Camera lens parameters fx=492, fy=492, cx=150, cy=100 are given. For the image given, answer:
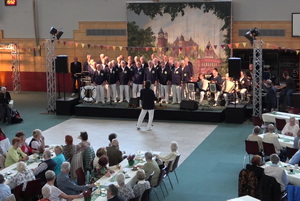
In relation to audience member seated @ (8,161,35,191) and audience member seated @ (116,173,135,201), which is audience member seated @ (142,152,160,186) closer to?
audience member seated @ (116,173,135,201)

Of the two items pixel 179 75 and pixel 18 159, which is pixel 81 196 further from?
pixel 179 75

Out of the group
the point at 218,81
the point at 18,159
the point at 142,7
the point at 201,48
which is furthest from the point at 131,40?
the point at 18,159

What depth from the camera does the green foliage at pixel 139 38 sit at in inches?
885

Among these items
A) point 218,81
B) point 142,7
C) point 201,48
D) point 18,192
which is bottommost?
point 18,192

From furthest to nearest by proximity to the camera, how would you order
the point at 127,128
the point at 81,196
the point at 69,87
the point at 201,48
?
the point at 69,87
the point at 201,48
the point at 127,128
the point at 81,196

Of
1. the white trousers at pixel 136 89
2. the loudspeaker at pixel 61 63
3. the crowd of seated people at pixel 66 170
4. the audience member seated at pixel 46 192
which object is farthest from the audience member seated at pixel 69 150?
the loudspeaker at pixel 61 63

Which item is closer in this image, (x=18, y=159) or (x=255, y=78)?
(x=18, y=159)

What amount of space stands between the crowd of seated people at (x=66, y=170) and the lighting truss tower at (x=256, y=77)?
7.17m

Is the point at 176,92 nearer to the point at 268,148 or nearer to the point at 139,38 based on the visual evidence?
the point at 139,38

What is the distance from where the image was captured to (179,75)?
62.2 ft

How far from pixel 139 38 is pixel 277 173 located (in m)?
14.2

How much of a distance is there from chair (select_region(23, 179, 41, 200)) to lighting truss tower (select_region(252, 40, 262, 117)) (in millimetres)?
9954

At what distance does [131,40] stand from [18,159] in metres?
12.8

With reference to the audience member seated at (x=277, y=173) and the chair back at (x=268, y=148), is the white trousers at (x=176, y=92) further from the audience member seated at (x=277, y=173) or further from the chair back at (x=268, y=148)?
the audience member seated at (x=277, y=173)
